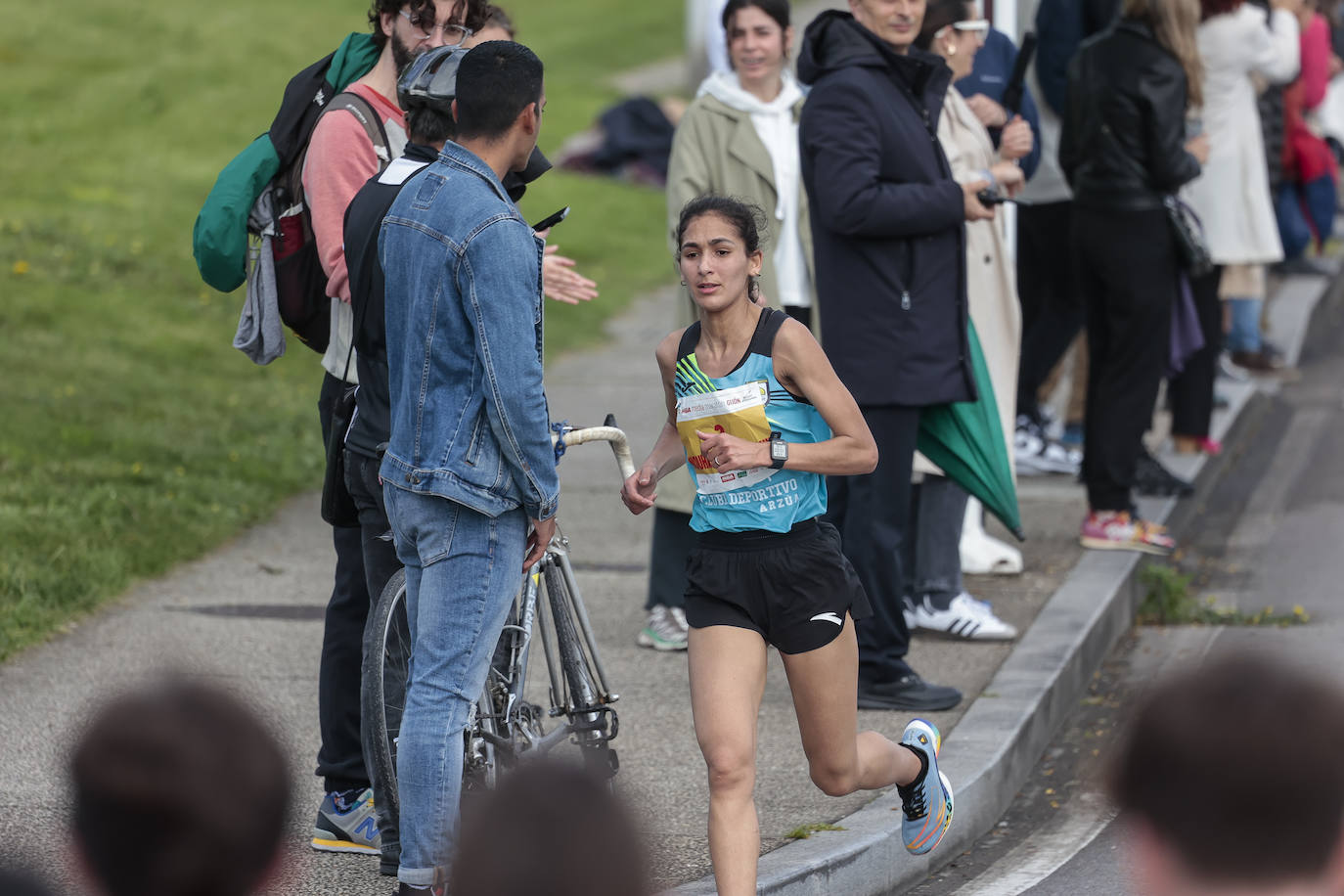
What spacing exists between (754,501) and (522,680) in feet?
2.62

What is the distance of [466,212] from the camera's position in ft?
12.2

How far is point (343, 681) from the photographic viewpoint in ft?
15.0

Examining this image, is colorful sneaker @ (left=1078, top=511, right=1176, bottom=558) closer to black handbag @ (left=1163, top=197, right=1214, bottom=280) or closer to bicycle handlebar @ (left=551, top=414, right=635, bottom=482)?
black handbag @ (left=1163, top=197, right=1214, bottom=280)

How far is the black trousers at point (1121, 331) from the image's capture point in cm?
730

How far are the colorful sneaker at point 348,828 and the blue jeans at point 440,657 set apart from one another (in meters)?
0.66

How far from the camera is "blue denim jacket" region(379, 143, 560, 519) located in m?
3.71

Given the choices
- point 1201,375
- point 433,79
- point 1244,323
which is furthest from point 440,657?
point 1244,323

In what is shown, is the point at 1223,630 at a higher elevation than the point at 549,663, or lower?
lower

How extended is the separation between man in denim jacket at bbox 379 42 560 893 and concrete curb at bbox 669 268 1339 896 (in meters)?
0.79

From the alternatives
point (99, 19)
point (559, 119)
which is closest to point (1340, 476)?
point (559, 119)

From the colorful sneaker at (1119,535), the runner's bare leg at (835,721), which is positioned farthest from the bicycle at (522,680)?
the colorful sneaker at (1119,535)

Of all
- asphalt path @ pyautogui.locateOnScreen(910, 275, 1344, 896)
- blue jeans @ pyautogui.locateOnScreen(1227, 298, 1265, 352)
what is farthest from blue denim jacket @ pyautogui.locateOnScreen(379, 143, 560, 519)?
blue jeans @ pyautogui.locateOnScreen(1227, 298, 1265, 352)

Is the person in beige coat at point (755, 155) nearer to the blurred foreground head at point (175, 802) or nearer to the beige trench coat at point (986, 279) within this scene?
the beige trench coat at point (986, 279)

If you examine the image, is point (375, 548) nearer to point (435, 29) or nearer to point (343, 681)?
point (343, 681)
